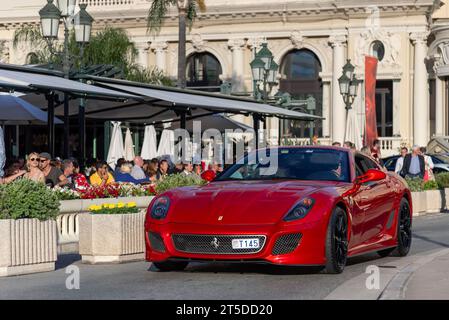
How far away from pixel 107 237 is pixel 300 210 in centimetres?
341

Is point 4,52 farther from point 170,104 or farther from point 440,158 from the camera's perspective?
Answer: point 170,104

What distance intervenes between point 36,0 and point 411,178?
4496cm

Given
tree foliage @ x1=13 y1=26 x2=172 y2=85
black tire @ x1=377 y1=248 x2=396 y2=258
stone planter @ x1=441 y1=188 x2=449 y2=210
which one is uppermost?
tree foliage @ x1=13 y1=26 x2=172 y2=85

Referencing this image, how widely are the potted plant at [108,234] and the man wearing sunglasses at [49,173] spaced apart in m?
4.93

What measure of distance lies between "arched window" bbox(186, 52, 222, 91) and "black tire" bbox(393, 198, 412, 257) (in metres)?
55.2

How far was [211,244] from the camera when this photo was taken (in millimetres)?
13328

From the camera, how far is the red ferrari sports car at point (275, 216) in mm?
13258

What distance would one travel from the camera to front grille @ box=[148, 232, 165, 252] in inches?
539

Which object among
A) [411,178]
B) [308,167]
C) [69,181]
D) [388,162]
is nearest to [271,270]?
[308,167]

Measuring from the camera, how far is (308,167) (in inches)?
589

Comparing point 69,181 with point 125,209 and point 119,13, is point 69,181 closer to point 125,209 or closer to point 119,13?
point 125,209

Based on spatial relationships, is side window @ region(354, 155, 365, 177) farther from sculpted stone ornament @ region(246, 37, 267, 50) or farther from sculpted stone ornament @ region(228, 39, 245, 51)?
sculpted stone ornament @ region(228, 39, 245, 51)

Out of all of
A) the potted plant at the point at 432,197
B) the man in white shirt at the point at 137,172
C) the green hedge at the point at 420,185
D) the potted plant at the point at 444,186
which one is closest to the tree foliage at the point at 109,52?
the potted plant at the point at 444,186

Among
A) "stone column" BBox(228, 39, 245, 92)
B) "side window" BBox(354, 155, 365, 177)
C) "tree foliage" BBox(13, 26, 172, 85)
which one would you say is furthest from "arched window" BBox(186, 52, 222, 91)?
"side window" BBox(354, 155, 365, 177)
